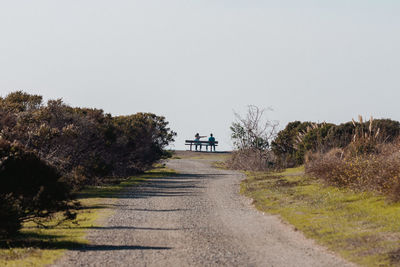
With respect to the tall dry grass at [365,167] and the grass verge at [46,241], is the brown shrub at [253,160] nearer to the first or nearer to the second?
the tall dry grass at [365,167]

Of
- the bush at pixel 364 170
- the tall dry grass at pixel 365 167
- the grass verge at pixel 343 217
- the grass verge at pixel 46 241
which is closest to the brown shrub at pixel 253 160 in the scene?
the tall dry grass at pixel 365 167

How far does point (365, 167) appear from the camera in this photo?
25.5 m

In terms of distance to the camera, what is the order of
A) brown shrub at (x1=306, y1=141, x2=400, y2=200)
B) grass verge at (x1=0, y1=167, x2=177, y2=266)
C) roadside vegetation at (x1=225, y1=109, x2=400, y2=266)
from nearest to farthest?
grass verge at (x1=0, y1=167, x2=177, y2=266) < roadside vegetation at (x1=225, y1=109, x2=400, y2=266) < brown shrub at (x1=306, y1=141, x2=400, y2=200)

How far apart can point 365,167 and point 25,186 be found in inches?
564

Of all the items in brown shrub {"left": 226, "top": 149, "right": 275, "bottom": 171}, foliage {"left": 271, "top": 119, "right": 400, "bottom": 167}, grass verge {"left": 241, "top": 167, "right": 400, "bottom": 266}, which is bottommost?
grass verge {"left": 241, "top": 167, "right": 400, "bottom": 266}

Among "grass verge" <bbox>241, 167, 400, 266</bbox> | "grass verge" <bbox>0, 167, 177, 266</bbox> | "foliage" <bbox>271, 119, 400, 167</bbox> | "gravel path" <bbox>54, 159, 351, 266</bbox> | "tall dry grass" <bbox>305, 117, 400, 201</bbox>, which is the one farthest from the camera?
"foliage" <bbox>271, 119, 400, 167</bbox>

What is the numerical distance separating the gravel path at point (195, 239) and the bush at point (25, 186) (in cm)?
157

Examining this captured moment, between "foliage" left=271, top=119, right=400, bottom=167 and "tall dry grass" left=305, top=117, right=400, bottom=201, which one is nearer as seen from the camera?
"tall dry grass" left=305, top=117, right=400, bottom=201

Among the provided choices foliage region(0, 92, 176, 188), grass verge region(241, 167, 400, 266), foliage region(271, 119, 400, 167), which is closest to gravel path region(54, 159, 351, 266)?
grass verge region(241, 167, 400, 266)

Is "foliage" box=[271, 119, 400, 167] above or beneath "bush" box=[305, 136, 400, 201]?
above

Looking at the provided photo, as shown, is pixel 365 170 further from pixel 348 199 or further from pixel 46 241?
pixel 46 241

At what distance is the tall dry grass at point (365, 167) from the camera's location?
2171 centimetres

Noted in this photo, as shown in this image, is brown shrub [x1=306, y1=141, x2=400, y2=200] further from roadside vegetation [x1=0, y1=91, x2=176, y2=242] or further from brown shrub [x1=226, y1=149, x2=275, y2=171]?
brown shrub [x1=226, y1=149, x2=275, y2=171]

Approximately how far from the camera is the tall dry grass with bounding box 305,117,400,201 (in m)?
21.7
